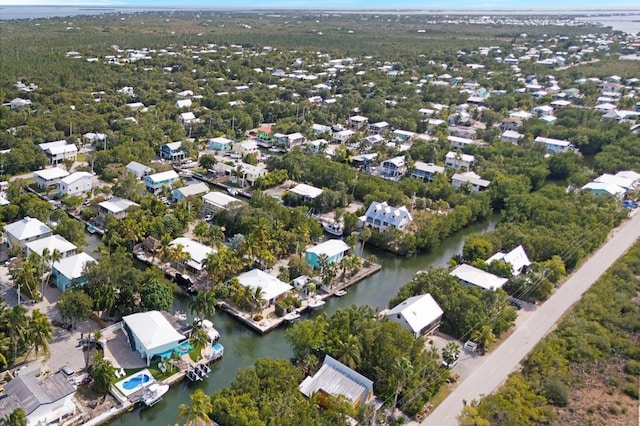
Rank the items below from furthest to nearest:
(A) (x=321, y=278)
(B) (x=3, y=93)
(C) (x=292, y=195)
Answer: (B) (x=3, y=93), (C) (x=292, y=195), (A) (x=321, y=278)

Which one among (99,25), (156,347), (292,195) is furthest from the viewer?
(99,25)

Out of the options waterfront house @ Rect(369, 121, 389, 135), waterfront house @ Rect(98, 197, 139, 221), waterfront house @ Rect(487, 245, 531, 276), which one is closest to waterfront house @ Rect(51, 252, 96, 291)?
waterfront house @ Rect(98, 197, 139, 221)

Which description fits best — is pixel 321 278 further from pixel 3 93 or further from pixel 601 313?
pixel 3 93

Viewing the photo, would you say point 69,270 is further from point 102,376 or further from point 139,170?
point 139,170

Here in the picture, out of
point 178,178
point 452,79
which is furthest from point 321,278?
point 452,79

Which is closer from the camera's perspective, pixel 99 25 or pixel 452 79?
pixel 452 79

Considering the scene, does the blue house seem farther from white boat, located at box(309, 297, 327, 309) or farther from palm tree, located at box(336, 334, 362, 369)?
palm tree, located at box(336, 334, 362, 369)

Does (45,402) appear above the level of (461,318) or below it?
above

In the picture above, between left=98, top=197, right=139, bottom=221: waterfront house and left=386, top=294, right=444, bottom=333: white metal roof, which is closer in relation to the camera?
left=386, top=294, right=444, bottom=333: white metal roof
